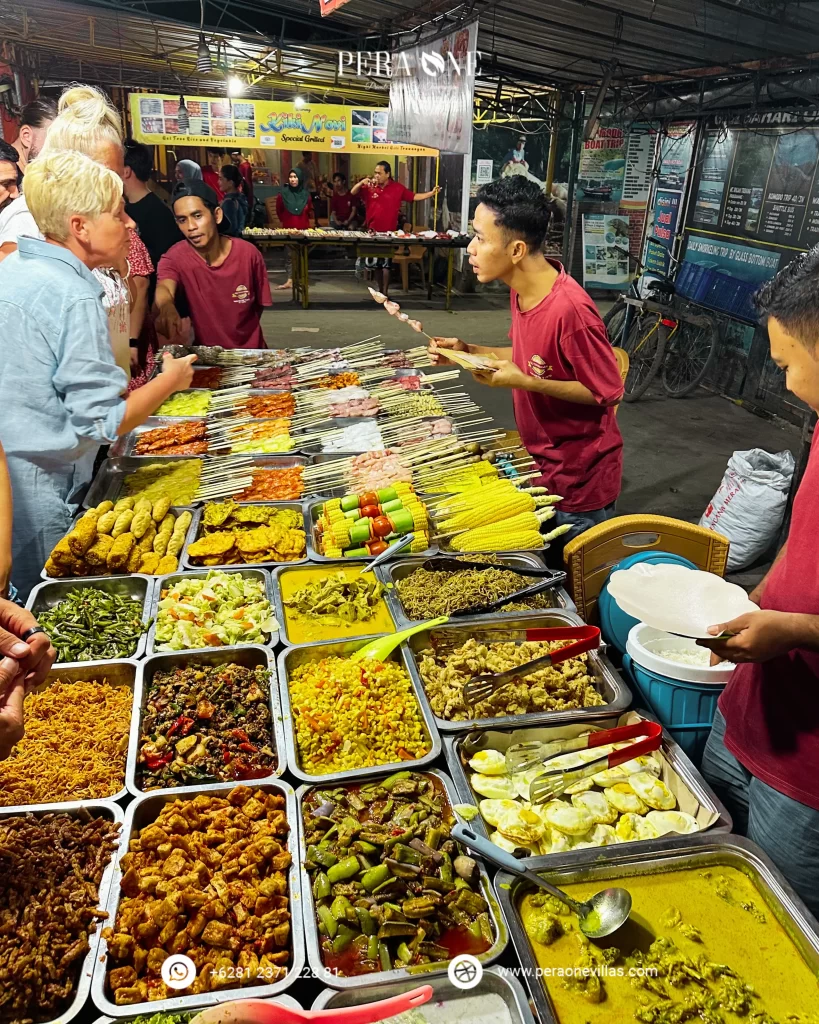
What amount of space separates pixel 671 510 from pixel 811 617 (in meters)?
5.12

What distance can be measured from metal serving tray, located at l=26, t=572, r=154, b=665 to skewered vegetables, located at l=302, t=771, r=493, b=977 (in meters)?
1.15

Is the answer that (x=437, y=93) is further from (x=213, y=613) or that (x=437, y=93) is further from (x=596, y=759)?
(x=596, y=759)

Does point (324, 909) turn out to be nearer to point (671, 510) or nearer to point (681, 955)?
point (681, 955)

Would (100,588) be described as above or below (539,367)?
below

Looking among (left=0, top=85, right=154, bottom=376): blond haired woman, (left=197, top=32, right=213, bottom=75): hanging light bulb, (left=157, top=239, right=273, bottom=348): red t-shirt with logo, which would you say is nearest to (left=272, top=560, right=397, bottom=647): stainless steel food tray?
(left=0, top=85, right=154, bottom=376): blond haired woman

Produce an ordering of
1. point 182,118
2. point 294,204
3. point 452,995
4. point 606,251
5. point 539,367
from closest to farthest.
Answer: point 452,995 < point 539,367 < point 182,118 < point 606,251 < point 294,204

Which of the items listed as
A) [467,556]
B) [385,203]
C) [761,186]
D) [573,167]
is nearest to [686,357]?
[761,186]

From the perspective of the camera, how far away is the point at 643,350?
10.0 m

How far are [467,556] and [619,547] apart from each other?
0.71 meters

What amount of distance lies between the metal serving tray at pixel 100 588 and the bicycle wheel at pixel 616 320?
9.41 meters

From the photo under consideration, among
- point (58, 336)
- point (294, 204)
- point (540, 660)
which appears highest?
point (294, 204)

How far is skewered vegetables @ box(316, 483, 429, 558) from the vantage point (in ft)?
9.78

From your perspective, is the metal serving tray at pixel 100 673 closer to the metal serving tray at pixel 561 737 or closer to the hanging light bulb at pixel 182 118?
the metal serving tray at pixel 561 737

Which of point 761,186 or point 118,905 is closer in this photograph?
point 118,905
